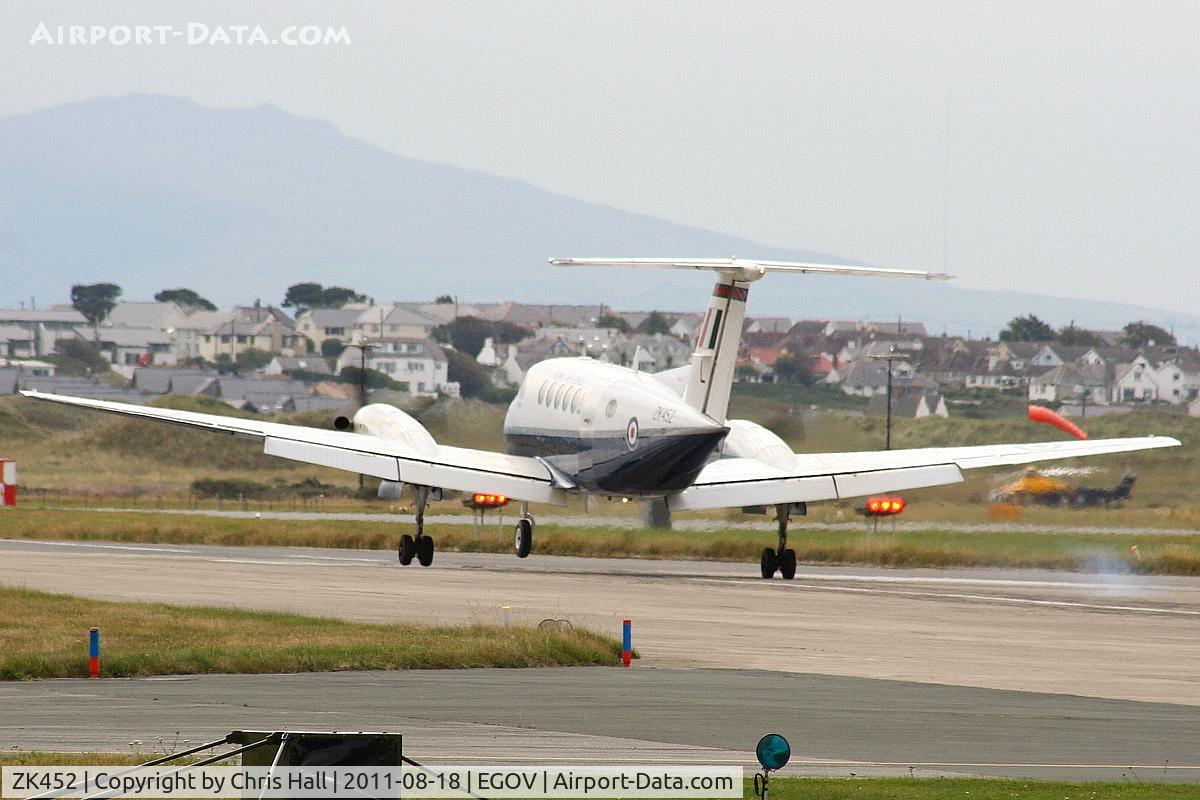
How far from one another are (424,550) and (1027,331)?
457 ft

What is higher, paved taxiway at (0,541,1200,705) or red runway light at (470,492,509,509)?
red runway light at (470,492,509,509)

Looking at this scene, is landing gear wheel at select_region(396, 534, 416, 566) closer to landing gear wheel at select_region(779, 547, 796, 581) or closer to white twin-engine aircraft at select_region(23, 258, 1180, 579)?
white twin-engine aircraft at select_region(23, 258, 1180, 579)

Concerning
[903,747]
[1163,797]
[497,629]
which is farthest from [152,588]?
[1163,797]

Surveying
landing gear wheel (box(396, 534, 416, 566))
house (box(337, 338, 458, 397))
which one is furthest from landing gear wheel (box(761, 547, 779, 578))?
house (box(337, 338, 458, 397))

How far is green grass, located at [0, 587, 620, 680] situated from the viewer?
24.8 metres

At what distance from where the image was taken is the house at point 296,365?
7008 inches

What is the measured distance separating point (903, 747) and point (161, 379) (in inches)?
5671

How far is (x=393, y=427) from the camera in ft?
146

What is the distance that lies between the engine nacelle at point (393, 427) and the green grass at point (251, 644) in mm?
11969

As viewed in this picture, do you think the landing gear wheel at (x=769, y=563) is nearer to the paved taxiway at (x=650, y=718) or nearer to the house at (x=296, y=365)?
the paved taxiway at (x=650, y=718)

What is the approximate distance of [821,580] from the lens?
42.5 m

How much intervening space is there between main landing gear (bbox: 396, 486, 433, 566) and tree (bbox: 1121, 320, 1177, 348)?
410ft
